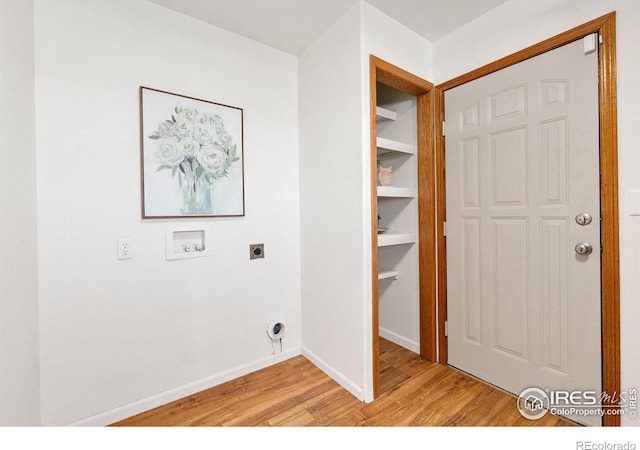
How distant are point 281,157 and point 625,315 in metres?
2.18

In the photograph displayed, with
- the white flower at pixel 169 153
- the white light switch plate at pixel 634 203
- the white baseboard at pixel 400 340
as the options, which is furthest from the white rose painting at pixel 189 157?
the white light switch plate at pixel 634 203

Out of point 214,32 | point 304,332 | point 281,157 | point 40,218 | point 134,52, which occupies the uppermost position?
point 214,32

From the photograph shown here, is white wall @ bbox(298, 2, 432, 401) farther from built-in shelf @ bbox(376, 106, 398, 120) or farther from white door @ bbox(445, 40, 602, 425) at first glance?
white door @ bbox(445, 40, 602, 425)

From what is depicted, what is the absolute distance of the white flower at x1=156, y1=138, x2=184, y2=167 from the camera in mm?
1733

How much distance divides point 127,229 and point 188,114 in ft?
2.58

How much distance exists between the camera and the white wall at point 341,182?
178 centimetres

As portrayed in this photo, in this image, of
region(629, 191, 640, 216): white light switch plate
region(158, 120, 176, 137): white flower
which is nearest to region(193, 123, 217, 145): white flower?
region(158, 120, 176, 137): white flower

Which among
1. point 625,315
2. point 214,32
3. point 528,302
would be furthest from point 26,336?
point 625,315

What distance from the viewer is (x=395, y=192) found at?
2133 mm

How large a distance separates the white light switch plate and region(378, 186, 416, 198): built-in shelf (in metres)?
1.17

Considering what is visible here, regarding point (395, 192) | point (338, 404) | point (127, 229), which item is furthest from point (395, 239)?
point (127, 229)

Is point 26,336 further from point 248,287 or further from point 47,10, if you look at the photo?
point 47,10

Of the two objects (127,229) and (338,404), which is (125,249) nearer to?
(127,229)

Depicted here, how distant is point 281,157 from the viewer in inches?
89.0
